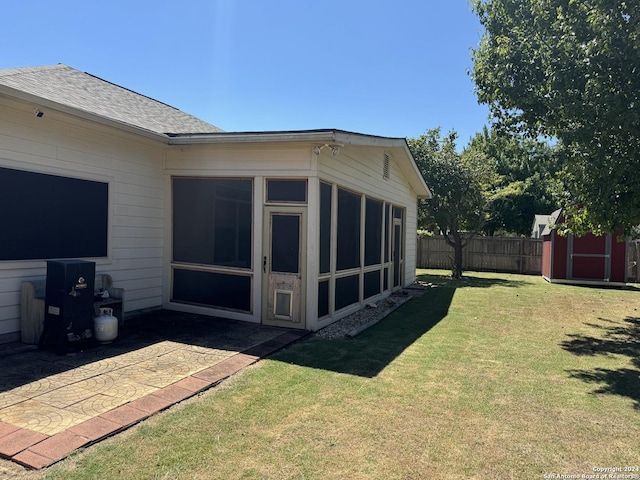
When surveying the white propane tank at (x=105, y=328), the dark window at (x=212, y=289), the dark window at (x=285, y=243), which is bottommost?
the white propane tank at (x=105, y=328)

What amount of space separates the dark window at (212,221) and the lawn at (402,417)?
2.16m

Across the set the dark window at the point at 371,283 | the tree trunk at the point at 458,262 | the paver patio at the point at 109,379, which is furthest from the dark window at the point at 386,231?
the tree trunk at the point at 458,262

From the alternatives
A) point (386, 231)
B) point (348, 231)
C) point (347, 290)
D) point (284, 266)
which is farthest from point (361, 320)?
point (386, 231)

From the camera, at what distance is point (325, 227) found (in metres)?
6.95

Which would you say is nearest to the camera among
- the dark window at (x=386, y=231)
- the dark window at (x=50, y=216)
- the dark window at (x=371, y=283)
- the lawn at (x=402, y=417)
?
the lawn at (x=402, y=417)

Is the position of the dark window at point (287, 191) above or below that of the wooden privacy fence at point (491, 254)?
above

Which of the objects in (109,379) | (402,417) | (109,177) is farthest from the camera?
(109,177)

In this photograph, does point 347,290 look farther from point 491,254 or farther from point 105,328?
point 491,254

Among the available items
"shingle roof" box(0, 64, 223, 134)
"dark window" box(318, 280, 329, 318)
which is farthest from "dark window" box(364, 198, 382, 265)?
"shingle roof" box(0, 64, 223, 134)

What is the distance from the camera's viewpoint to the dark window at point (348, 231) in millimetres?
7574

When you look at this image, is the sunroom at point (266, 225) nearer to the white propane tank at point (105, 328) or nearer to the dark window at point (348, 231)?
the dark window at point (348, 231)

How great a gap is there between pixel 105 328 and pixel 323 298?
329 centimetres

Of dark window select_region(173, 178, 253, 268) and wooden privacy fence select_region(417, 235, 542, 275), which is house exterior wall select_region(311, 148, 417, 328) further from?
wooden privacy fence select_region(417, 235, 542, 275)

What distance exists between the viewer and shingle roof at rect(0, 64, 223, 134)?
571cm
